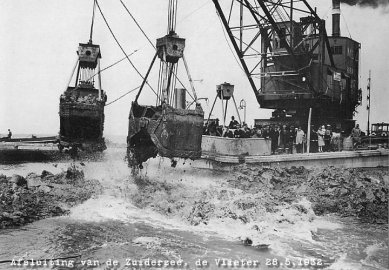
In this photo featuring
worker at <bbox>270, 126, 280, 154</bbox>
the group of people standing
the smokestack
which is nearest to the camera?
the group of people standing

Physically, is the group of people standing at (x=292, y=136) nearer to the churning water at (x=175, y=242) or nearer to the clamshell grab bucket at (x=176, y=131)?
the churning water at (x=175, y=242)

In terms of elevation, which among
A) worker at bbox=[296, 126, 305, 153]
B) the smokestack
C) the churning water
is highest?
the smokestack

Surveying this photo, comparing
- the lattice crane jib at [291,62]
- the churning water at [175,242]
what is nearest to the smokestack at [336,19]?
the lattice crane jib at [291,62]

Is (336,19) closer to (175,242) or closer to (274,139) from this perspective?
(274,139)

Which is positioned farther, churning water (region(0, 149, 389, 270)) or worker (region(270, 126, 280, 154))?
worker (region(270, 126, 280, 154))

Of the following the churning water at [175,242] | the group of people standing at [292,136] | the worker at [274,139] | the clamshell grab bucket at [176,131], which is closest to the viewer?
the churning water at [175,242]

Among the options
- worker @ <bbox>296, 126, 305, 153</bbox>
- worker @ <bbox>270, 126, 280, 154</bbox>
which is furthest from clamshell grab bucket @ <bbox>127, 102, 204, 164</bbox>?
worker @ <bbox>270, 126, 280, 154</bbox>

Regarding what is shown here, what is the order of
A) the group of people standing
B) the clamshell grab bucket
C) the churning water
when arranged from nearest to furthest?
the churning water, the clamshell grab bucket, the group of people standing

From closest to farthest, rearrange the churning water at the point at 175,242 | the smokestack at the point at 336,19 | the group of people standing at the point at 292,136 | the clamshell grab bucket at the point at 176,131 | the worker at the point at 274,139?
the churning water at the point at 175,242, the clamshell grab bucket at the point at 176,131, the group of people standing at the point at 292,136, the worker at the point at 274,139, the smokestack at the point at 336,19

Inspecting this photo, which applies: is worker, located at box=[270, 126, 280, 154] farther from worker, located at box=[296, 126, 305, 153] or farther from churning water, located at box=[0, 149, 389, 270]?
churning water, located at box=[0, 149, 389, 270]

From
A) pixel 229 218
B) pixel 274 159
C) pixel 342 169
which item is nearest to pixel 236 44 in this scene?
pixel 274 159

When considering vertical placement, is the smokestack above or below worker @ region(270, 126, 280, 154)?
above

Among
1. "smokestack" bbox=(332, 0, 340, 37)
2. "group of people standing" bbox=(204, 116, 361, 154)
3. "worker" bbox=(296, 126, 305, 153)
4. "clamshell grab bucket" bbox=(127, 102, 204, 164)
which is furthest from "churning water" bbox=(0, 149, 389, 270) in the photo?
"smokestack" bbox=(332, 0, 340, 37)

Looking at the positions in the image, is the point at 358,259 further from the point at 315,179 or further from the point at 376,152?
the point at 376,152
